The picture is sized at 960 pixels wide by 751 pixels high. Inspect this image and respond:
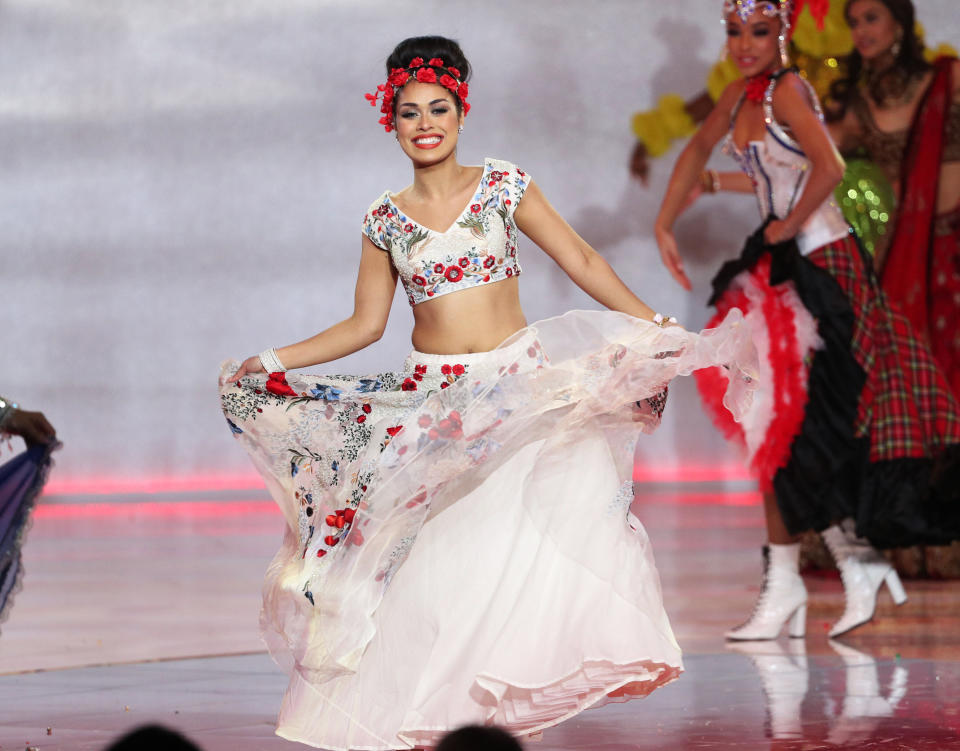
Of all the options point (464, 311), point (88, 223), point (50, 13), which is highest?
point (50, 13)

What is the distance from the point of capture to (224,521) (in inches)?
396

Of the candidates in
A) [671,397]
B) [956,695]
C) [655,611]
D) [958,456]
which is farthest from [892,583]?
[671,397]

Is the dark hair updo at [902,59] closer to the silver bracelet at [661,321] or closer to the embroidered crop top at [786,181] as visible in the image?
the embroidered crop top at [786,181]

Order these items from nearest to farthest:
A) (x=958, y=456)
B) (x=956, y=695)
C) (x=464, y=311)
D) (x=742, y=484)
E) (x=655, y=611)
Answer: (x=655, y=611), (x=464, y=311), (x=956, y=695), (x=958, y=456), (x=742, y=484)

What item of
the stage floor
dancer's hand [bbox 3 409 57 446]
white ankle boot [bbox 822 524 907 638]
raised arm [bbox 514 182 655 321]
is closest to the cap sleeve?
raised arm [bbox 514 182 655 321]

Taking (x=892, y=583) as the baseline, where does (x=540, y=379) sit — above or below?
above

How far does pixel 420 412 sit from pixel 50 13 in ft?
25.7

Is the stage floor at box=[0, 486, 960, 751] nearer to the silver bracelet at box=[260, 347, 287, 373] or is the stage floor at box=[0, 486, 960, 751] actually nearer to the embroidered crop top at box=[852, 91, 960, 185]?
the silver bracelet at box=[260, 347, 287, 373]

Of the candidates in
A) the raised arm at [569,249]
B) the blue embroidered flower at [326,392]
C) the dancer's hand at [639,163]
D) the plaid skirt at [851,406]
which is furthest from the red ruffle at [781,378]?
the dancer's hand at [639,163]

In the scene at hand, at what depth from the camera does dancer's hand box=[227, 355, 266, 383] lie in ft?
9.41

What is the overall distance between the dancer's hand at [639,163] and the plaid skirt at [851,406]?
201 inches

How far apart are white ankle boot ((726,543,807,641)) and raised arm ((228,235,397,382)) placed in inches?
73.6

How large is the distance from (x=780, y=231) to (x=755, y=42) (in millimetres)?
586

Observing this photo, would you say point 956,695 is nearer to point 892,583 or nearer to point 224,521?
point 892,583
